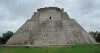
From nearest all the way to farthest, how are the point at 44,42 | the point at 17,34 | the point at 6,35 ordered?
the point at 44,42
the point at 17,34
the point at 6,35

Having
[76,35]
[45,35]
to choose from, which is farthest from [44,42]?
[76,35]

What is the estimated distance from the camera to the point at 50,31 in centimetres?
3862

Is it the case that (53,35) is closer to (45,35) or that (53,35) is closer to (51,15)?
(45,35)

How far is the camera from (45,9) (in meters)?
41.2

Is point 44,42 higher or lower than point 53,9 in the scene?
lower

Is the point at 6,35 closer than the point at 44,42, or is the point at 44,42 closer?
the point at 44,42

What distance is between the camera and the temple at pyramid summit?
37.7 metres

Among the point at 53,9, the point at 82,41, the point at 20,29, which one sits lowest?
the point at 82,41

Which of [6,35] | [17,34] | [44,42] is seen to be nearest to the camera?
[44,42]

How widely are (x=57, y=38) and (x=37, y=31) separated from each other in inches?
152

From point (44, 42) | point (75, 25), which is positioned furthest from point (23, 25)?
point (75, 25)

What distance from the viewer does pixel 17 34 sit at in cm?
4078

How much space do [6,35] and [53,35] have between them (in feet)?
65.8

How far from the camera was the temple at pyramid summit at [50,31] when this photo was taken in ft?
124
